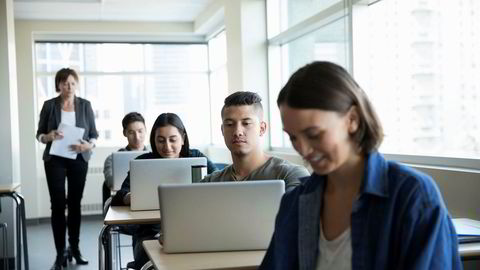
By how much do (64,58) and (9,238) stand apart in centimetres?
362

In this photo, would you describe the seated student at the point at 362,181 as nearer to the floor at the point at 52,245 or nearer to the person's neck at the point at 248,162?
the person's neck at the point at 248,162

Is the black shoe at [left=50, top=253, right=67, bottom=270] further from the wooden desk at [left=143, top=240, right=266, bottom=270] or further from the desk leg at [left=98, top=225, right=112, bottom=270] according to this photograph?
the wooden desk at [left=143, top=240, right=266, bottom=270]

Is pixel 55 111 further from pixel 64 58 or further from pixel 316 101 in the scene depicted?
pixel 316 101

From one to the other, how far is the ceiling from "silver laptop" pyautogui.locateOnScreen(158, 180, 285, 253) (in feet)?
18.0

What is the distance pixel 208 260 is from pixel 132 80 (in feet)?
22.7

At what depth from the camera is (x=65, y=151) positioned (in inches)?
195

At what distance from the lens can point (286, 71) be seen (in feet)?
19.3

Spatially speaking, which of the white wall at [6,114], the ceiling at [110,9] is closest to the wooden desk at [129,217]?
the white wall at [6,114]

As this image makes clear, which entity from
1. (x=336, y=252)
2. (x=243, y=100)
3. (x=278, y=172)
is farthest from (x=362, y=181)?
(x=243, y=100)

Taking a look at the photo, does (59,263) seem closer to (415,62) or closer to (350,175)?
(415,62)

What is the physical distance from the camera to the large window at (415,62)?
10.1 ft

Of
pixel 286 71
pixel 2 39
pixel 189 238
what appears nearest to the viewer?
pixel 189 238

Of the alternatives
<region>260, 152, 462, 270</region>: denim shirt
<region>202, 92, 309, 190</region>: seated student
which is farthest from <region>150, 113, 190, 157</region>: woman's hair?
<region>260, 152, 462, 270</region>: denim shirt

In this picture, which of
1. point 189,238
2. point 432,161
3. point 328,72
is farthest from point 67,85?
point 328,72
